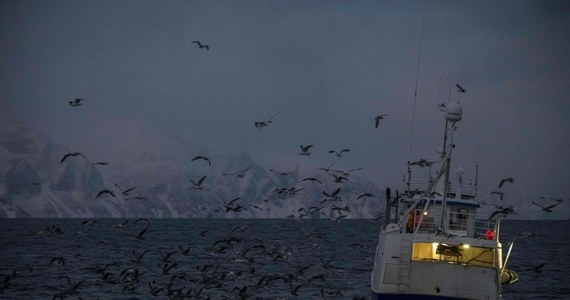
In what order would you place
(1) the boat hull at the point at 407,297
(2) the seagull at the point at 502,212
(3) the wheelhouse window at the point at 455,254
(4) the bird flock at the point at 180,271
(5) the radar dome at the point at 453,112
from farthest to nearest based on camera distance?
(4) the bird flock at the point at 180,271 < (2) the seagull at the point at 502,212 < (5) the radar dome at the point at 453,112 < (3) the wheelhouse window at the point at 455,254 < (1) the boat hull at the point at 407,297

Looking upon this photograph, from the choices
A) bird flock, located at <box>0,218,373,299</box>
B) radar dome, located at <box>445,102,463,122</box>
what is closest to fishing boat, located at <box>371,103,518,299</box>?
radar dome, located at <box>445,102,463,122</box>

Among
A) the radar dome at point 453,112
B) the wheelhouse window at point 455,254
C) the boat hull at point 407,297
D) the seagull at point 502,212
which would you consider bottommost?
the boat hull at point 407,297

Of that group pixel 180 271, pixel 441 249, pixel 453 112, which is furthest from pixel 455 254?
pixel 180 271

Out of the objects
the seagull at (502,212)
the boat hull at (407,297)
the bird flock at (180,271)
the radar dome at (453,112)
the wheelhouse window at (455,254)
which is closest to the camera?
the boat hull at (407,297)

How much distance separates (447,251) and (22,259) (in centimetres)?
6801

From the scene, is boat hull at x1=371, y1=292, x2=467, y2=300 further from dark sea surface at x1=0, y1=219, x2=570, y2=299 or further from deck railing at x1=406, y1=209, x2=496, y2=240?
dark sea surface at x1=0, y1=219, x2=570, y2=299

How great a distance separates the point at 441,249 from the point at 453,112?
606cm

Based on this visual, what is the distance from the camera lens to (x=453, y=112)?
131 ft

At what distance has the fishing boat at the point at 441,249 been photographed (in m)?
36.9

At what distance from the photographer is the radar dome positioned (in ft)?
131

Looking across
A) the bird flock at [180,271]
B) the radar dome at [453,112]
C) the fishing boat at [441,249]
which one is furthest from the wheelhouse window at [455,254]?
the bird flock at [180,271]

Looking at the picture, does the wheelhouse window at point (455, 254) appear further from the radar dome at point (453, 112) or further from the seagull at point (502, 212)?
the radar dome at point (453, 112)

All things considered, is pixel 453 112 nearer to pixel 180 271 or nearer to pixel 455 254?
pixel 455 254

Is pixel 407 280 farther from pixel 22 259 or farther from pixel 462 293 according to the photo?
pixel 22 259
